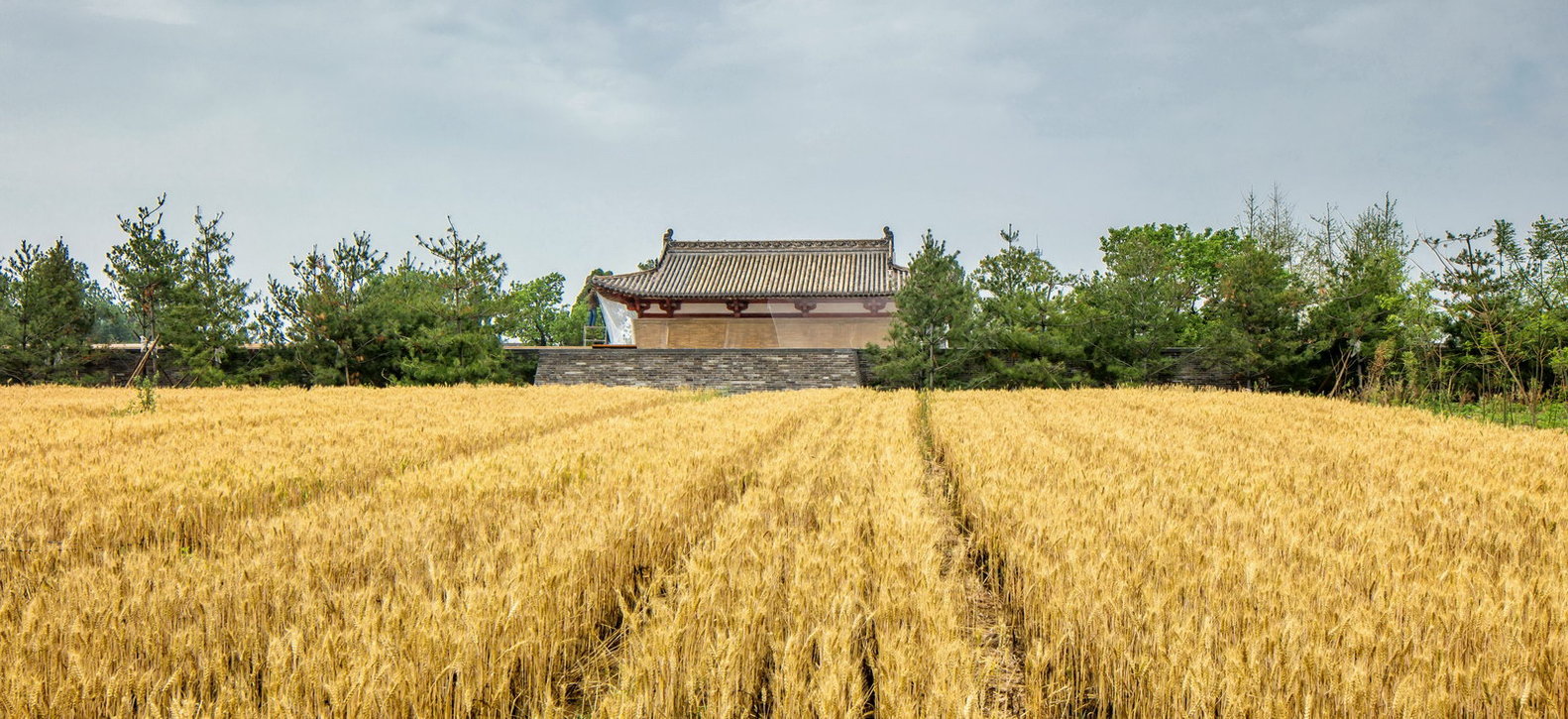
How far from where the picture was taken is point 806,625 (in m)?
1.99

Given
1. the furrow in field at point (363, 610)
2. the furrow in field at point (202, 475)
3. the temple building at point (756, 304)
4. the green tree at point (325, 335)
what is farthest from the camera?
the temple building at point (756, 304)

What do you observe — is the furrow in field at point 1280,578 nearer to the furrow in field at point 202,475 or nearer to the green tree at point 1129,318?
the furrow in field at point 202,475

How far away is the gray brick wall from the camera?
21.1 metres

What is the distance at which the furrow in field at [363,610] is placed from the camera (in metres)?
1.48

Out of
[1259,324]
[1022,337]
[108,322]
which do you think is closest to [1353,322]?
[1259,324]

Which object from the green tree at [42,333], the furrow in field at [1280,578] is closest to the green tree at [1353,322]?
the furrow in field at [1280,578]

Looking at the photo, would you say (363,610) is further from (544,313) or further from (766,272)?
(544,313)

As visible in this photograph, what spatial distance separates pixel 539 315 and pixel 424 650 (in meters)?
56.5

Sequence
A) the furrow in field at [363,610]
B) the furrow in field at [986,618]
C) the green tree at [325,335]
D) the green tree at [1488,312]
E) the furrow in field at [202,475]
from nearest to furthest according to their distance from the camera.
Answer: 1. the furrow in field at [363,610]
2. the furrow in field at [986,618]
3. the furrow in field at [202,475]
4. the green tree at [1488,312]
5. the green tree at [325,335]

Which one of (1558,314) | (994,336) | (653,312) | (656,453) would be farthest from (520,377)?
(1558,314)

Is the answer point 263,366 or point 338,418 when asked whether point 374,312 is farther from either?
point 338,418

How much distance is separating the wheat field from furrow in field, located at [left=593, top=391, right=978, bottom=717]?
0.5 inches

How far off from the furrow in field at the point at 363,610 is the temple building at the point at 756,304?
928 inches

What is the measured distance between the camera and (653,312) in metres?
28.0
